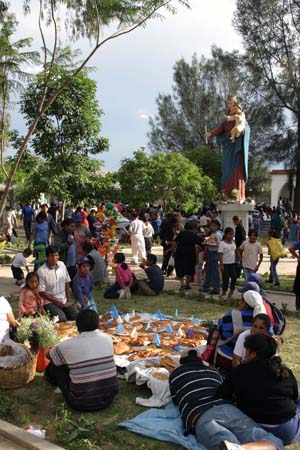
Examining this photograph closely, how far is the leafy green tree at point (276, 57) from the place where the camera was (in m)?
29.1

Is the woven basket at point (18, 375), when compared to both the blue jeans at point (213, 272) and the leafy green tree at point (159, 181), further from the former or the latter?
the leafy green tree at point (159, 181)

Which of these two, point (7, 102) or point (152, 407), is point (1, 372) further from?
point (7, 102)

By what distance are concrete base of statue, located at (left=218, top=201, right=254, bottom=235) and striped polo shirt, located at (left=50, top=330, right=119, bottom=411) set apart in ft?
31.0

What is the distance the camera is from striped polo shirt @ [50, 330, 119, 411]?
4652 mm

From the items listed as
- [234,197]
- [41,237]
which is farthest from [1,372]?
[234,197]

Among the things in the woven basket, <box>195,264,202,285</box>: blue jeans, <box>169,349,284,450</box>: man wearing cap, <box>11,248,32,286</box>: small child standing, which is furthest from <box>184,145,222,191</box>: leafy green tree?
<box>169,349,284,450</box>: man wearing cap

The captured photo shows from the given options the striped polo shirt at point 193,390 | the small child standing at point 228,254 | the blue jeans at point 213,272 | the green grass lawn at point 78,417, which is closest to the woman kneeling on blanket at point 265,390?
the striped polo shirt at point 193,390

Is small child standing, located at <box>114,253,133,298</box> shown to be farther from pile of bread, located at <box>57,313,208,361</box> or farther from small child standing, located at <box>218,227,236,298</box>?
small child standing, located at <box>218,227,236,298</box>

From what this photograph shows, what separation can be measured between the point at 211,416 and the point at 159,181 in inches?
771

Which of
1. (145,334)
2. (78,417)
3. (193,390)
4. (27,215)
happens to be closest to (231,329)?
(193,390)

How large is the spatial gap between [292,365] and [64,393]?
2722 millimetres

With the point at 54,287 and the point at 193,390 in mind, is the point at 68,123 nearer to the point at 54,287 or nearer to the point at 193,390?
the point at 54,287

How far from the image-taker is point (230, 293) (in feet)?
32.6

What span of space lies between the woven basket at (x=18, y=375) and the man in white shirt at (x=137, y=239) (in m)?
9.31
